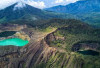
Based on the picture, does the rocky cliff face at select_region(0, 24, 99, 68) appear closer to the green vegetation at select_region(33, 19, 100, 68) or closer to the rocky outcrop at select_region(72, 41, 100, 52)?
the green vegetation at select_region(33, 19, 100, 68)

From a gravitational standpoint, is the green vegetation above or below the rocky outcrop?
above

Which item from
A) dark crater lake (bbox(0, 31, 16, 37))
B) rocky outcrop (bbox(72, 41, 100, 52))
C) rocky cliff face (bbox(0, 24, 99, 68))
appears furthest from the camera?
dark crater lake (bbox(0, 31, 16, 37))

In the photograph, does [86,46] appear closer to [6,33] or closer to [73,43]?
[73,43]

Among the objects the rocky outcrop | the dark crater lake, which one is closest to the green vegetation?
the rocky outcrop

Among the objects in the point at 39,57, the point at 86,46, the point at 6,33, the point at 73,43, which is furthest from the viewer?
the point at 6,33

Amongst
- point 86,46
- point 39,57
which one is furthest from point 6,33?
point 86,46

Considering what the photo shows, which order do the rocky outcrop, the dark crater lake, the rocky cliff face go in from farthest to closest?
the dark crater lake < the rocky outcrop < the rocky cliff face

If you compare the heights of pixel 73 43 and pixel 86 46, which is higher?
pixel 73 43

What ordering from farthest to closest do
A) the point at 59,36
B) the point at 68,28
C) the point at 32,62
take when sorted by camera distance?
the point at 68,28
the point at 59,36
the point at 32,62

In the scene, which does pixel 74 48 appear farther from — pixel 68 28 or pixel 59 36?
pixel 68 28

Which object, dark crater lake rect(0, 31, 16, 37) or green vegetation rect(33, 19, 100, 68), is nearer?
green vegetation rect(33, 19, 100, 68)

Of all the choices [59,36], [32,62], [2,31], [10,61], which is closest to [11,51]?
[10,61]
